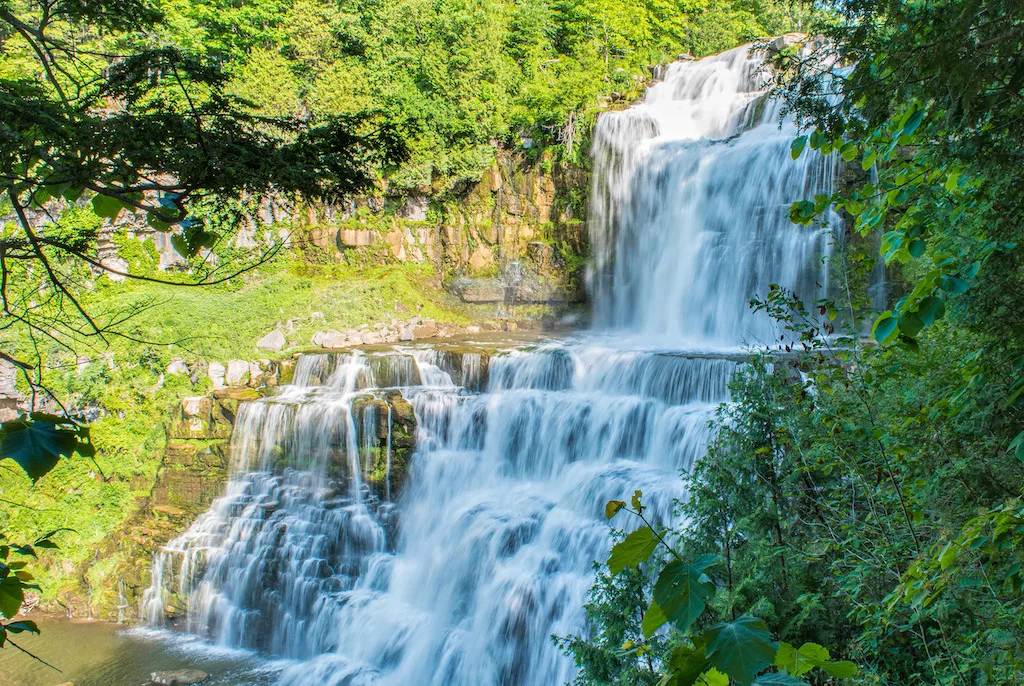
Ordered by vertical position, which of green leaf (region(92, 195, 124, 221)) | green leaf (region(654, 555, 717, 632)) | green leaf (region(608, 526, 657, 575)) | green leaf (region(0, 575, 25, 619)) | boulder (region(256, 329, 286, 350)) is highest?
green leaf (region(92, 195, 124, 221))

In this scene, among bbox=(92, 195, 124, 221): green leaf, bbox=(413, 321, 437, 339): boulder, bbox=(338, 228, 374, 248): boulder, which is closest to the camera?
bbox=(92, 195, 124, 221): green leaf

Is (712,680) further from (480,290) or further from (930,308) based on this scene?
(480,290)

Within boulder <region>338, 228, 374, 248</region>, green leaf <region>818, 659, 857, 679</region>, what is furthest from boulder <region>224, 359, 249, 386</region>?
green leaf <region>818, 659, 857, 679</region>

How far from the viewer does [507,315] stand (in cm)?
1700

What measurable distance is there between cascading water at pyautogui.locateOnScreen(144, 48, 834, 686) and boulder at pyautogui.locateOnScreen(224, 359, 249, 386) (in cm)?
125

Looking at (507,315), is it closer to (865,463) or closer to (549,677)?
(549,677)

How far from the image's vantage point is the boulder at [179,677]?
840 cm

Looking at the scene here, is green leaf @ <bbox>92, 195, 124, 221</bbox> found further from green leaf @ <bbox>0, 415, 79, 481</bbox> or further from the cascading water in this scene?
the cascading water

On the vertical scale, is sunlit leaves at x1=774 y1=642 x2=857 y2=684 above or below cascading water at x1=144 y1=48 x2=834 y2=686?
above

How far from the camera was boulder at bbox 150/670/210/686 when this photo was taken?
8398mm

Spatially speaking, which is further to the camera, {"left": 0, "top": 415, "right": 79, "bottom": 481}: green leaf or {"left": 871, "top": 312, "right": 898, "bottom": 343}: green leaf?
{"left": 871, "top": 312, "right": 898, "bottom": 343}: green leaf

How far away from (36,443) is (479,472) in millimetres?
9293

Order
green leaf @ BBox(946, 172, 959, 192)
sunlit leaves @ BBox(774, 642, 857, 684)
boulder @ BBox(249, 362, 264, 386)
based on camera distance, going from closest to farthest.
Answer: sunlit leaves @ BBox(774, 642, 857, 684) < green leaf @ BBox(946, 172, 959, 192) < boulder @ BBox(249, 362, 264, 386)

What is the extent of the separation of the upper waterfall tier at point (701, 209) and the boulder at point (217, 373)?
840 centimetres
